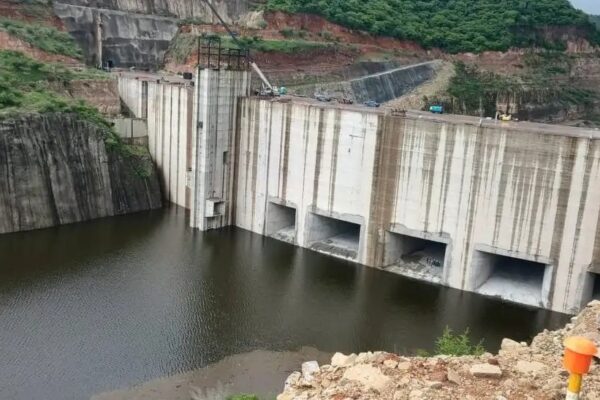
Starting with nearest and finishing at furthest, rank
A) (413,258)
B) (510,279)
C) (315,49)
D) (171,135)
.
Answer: (510,279) < (413,258) < (171,135) < (315,49)

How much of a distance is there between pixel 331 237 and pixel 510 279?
979 cm

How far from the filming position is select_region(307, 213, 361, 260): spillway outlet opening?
3378 centimetres

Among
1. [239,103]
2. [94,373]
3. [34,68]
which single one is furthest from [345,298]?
[34,68]

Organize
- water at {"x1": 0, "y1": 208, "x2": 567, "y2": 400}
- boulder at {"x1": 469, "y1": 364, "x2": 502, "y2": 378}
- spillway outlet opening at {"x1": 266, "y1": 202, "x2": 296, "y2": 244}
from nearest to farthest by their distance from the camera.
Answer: boulder at {"x1": 469, "y1": 364, "x2": 502, "y2": 378} → water at {"x1": 0, "y1": 208, "x2": 567, "y2": 400} → spillway outlet opening at {"x1": 266, "y1": 202, "x2": 296, "y2": 244}

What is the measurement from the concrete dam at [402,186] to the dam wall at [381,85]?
20002 millimetres

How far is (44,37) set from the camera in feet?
165

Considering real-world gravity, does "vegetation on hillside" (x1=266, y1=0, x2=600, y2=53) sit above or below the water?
above

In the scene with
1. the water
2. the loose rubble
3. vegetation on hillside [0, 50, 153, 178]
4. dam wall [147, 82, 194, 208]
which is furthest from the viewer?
dam wall [147, 82, 194, 208]

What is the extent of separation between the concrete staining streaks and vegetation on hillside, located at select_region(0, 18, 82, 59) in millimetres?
21019

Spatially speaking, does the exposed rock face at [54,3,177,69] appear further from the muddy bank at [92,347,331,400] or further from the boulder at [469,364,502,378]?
the boulder at [469,364,502,378]

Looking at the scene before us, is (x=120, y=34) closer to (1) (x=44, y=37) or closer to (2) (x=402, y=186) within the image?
(1) (x=44, y=37)

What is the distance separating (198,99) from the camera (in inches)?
1398

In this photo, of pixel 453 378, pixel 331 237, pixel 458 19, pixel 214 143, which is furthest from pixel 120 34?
pixel 453 378

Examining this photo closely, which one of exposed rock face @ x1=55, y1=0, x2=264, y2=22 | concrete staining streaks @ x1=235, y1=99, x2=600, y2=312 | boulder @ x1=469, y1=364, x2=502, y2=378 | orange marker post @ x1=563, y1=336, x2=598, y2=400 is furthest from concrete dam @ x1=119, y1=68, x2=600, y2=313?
exposed rock face @ x1=55, y1=0, x2=264, y2=22
